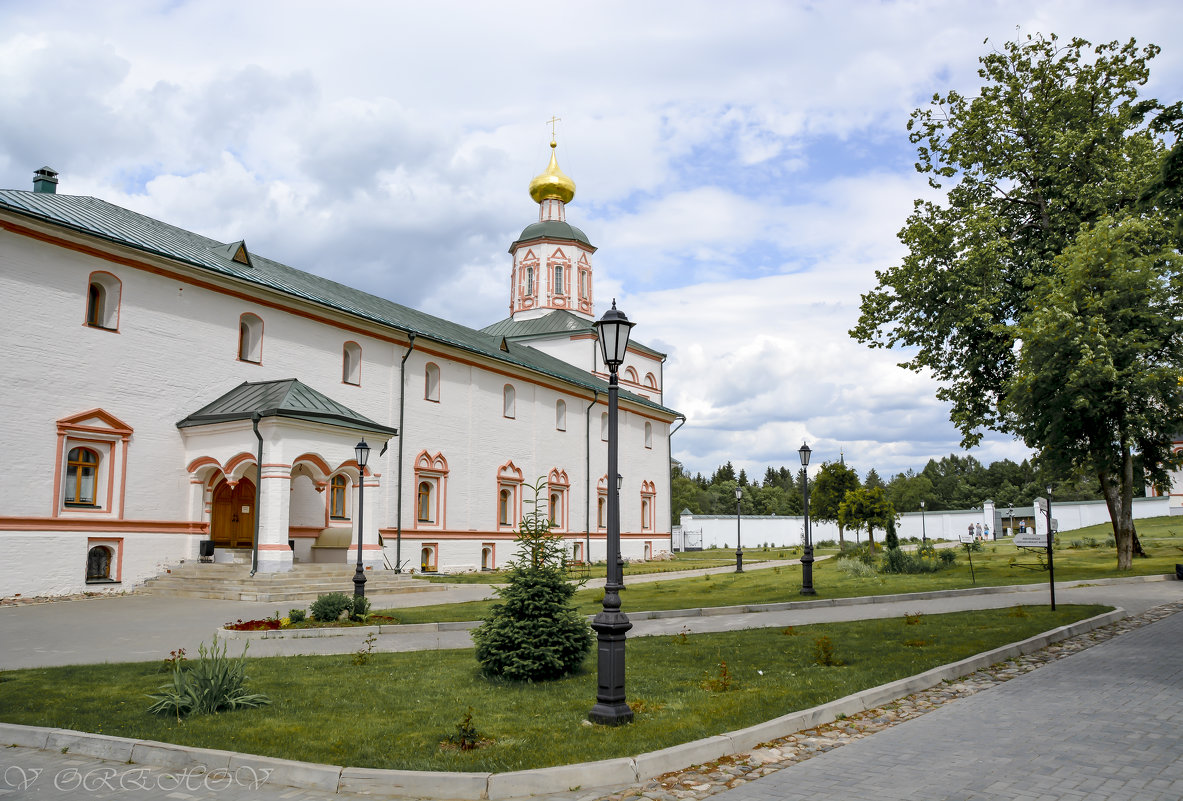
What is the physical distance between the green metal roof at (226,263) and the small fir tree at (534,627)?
16929mm

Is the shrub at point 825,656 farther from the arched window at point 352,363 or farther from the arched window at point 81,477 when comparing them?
the arched window at point 352,363

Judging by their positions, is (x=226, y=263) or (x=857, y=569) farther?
(x=857, y=569)

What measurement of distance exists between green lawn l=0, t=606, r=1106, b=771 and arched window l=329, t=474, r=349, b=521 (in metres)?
15.7

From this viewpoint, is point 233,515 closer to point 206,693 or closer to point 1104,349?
point 206,693

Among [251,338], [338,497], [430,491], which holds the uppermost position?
[251,338]

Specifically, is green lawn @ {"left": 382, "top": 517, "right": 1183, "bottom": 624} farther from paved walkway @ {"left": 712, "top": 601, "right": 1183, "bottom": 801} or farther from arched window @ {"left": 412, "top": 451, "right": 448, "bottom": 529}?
paved walkway @ {"left": 712, "top": 601, "right": 1183, "bottom": 801}

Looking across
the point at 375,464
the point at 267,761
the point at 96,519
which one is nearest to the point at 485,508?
the point at 375,464

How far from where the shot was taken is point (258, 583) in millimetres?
19422

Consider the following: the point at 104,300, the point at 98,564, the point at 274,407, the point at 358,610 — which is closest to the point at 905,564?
the point at 358,610

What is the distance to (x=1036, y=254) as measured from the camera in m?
26.1

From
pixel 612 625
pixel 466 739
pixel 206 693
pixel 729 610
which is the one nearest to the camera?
pixel 466 739

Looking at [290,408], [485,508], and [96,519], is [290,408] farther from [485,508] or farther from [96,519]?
[485,508]

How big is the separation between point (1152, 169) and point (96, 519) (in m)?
30.4

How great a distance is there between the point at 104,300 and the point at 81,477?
466 cm
